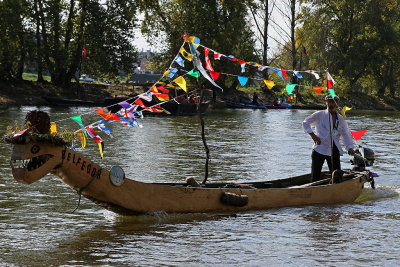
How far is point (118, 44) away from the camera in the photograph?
54.9 metres

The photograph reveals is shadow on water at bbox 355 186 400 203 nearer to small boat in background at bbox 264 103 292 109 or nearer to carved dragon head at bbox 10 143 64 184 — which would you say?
carved dragon head at bbox 10 143 64 184

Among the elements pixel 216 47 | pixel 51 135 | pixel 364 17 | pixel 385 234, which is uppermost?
pixel 364 17

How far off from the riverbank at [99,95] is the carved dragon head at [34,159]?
37.6m

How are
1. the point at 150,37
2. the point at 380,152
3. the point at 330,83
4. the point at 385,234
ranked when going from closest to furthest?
the point at 385,234, the point at 330,83, the point at 380,152, the point at 150,37

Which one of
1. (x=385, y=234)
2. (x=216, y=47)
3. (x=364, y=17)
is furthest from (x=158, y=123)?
(x=364, y=17)

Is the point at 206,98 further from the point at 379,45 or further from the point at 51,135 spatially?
the point at 51,135

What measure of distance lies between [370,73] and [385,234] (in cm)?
6245

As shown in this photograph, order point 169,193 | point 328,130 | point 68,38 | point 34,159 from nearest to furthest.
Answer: point 34,159 → point 169,193 → point 328,130 → point 68,38

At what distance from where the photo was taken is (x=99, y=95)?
53.1 m

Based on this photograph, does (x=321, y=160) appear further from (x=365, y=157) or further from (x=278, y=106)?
(x=278, y=106)

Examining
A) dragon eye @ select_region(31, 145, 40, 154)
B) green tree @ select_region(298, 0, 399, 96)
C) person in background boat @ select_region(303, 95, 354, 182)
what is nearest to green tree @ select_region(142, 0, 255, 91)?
green tree @ select_region(298, 0, 399, 96)

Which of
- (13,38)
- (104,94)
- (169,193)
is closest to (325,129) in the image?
(169,193)

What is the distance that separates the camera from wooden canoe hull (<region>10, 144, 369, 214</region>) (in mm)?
9258

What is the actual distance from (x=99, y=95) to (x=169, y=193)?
43620 mm
